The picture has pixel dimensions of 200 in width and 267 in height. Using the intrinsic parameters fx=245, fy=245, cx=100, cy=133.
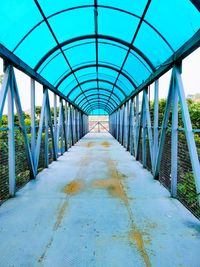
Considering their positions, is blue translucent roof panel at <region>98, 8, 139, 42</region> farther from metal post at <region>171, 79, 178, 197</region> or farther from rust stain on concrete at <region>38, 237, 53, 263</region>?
rust stain on concrete at <region>38, 237, 53, 263</region>

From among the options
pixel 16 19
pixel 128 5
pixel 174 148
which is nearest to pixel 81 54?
pixel 128 5

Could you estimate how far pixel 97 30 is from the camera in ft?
21.2

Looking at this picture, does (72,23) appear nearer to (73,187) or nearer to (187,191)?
(73,187)

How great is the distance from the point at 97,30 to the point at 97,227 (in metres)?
5.08

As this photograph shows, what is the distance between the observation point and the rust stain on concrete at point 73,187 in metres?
5.11

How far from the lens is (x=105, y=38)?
6902 mm

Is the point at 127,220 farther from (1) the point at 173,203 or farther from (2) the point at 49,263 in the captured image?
(2) the point at 49,263

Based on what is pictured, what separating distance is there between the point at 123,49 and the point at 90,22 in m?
1.75

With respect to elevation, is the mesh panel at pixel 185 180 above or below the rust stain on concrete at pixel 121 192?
above

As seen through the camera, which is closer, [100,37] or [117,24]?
[117,24]

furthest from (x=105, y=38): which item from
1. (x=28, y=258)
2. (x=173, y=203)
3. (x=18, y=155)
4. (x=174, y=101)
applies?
(x=28, y=258)

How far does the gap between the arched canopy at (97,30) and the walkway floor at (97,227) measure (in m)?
2.89

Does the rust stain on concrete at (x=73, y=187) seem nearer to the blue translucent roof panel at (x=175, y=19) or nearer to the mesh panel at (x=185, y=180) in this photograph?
the mesh panel at (x=185, y=180)

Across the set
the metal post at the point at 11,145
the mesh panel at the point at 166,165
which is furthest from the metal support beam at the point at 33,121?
the mesh panel at the point at 166,165
